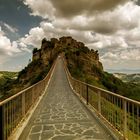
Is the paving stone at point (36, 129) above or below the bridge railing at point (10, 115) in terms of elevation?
below

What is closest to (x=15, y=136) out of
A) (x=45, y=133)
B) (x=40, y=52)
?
(x=45, y=133)

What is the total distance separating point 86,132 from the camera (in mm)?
8039

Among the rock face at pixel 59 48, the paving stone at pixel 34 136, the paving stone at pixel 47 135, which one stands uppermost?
the rock face at pixel 59 48

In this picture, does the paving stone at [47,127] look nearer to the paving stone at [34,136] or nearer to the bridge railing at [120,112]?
the paving stone at [34,136]

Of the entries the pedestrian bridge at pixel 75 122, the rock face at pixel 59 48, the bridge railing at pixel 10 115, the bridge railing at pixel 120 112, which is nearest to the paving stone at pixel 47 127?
the pedestrian bridge at pixel 75 122

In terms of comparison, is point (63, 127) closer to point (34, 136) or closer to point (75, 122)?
point (75, 122)

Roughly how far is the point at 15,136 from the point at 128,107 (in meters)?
3.67

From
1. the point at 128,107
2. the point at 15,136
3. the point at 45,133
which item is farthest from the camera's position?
the point at 45,133

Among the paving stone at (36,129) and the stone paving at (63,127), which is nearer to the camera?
the stone paving at (63,127)

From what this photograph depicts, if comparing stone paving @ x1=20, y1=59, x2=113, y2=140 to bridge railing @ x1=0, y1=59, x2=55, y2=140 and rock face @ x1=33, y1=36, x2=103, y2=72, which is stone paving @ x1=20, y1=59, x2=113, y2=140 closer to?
bridge railing @ x1=0, y1=59, x2=55, y2=140

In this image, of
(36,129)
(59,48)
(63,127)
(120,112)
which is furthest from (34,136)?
(59,48)

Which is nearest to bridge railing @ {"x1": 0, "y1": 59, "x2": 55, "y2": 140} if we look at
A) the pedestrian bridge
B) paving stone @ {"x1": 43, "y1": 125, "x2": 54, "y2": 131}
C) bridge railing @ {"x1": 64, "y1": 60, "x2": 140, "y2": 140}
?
the pedestrian bridge

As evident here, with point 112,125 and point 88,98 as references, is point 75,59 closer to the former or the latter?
point 88,98

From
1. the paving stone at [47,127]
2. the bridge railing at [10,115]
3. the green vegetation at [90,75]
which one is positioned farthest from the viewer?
the green vegetation at [90,75]
